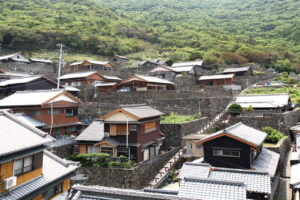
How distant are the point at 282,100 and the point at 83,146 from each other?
85.9ft

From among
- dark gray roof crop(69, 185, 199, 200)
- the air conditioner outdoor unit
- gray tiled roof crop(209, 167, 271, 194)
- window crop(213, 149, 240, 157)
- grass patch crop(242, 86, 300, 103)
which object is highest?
grass patch crop(242, 86, 300, 103)

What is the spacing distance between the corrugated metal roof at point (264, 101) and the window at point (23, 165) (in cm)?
2705

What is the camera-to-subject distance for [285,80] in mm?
48125

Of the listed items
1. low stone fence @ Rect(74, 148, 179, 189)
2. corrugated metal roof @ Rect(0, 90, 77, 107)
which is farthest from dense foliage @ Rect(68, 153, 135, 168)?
corrugated metal roof @ Rect(0, 90, 77, 107)

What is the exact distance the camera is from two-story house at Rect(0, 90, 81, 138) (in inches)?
946

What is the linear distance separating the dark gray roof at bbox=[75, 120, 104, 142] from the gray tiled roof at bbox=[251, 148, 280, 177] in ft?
45.4

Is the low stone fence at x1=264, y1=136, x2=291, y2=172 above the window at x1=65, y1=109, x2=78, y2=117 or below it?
below

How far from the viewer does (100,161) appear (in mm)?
20641

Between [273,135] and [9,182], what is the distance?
79.9 ft

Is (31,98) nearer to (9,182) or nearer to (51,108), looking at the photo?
(51,108)

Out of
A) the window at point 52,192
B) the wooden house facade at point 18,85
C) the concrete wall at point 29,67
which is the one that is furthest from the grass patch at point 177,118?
the concrete wall at point 29,67

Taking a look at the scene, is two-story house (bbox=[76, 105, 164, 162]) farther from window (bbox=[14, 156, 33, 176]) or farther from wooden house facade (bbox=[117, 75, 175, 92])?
wooden house facade (bbox=[117, 75, 175, 92])

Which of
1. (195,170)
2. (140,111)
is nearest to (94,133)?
(140,111)

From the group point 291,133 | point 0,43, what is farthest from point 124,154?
point 0,43
